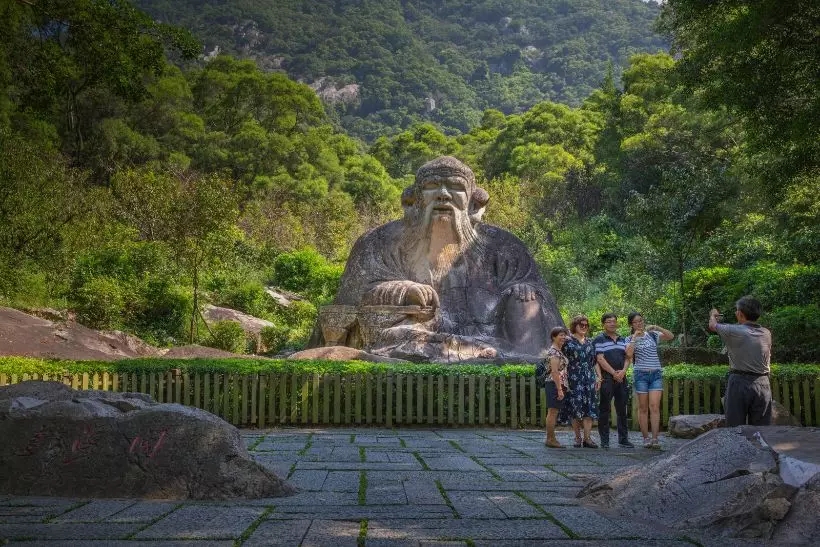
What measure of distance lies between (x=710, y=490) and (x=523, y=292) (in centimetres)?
878

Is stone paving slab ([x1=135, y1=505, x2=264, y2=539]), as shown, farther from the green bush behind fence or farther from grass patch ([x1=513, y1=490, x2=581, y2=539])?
Result: the green bush behind fence

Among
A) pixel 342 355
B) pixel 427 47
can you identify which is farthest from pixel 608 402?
pixel 427 47

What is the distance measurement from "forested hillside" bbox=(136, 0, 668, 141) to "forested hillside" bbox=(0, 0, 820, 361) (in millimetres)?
21422

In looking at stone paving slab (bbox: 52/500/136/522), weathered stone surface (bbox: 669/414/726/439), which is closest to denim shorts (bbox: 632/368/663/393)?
weathered stone surface (bbox: 669/414/726/439)

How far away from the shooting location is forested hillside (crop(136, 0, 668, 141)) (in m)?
75.1

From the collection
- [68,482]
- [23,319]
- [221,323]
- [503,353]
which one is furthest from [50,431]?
[221,323]

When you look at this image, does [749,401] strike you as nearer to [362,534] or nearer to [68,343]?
[362,534]

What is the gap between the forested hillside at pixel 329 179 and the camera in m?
10.3

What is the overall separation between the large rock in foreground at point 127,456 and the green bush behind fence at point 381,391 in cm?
523

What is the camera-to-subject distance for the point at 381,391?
9.98m

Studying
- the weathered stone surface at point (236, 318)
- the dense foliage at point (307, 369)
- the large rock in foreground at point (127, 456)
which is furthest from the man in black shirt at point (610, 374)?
the weathered stone surface at point (236, 318)

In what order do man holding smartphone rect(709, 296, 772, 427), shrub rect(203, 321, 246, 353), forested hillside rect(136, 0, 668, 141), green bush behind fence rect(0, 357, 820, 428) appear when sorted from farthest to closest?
forested hillside rect(136, 0, 668, 141), shrub rect(203, 321, 246, 353), green bush behind fence rect(0, 357, 820, 428), man holding smartphone rect(709, 296, 772, 427)

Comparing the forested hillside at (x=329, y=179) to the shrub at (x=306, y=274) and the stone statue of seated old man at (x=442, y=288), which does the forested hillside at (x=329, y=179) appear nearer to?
the shrub at (x=306, y=274)

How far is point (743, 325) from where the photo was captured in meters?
5.96
